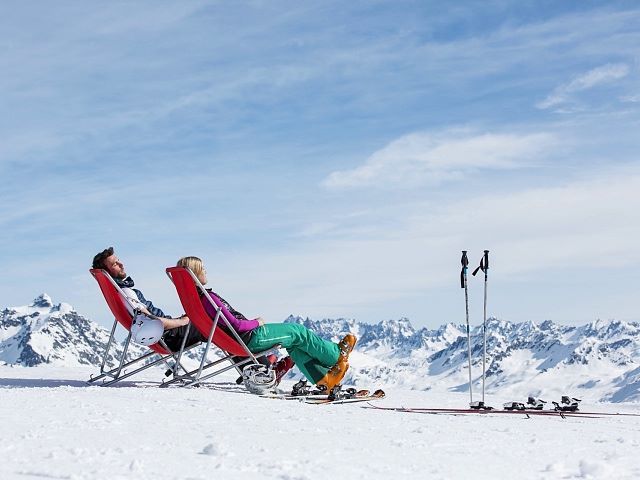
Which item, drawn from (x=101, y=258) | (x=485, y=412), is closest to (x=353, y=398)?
(x=485, y=412)

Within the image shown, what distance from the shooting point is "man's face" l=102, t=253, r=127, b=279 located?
436 inches

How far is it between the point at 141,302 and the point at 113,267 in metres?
0.61

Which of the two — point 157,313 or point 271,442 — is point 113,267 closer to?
point 157,313

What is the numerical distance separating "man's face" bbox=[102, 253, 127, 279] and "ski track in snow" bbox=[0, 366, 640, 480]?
248 centimetres

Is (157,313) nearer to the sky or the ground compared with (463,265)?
nearer to the ground

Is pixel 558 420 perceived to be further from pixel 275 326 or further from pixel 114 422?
pixel 114 422

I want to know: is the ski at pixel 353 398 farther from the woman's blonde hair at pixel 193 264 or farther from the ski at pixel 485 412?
the woman's blonde hair at pixel 193 264

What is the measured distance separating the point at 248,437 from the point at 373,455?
3.23 feet

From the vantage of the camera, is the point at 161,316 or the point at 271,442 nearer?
the point at 271,442

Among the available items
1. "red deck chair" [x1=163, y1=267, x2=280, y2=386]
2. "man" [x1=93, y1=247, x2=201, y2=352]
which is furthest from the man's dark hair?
"red deck chair" [x1=163, y1=267, x2=280, y2=386]

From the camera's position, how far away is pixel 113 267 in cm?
1109

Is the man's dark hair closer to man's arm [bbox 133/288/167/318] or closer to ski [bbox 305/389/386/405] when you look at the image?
man's arm [bbox 133/288/167/318]

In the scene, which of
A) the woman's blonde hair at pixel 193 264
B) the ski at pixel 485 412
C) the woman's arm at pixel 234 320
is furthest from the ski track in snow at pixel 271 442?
the woman's blonde hair at pixel 193 264

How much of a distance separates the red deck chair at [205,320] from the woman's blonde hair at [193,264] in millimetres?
118
